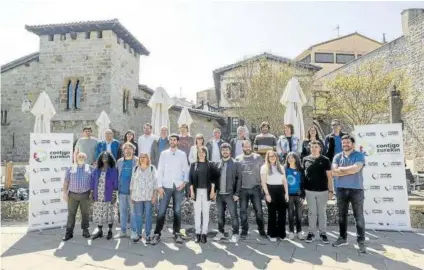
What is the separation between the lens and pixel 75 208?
6176mm

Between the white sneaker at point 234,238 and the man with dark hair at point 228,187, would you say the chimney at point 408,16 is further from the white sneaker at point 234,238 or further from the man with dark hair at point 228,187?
the white sneaker at point 234,238

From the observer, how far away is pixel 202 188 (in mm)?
5844

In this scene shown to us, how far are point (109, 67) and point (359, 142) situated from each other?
49.9 feet

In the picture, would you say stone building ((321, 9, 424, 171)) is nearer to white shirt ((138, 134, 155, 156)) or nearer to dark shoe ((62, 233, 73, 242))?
white shirt ((138, 134, 155, 156))

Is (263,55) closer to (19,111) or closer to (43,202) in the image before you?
(19,111)

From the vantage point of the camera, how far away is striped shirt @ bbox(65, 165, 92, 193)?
240 inches

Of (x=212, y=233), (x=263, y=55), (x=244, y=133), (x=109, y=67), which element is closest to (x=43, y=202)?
(x=212, y=233)

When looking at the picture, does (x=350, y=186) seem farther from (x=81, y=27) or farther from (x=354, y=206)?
(x=81, y=27)

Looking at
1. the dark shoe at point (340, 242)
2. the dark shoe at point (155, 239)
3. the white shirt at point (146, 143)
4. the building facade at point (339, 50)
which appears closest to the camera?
the dark shoe at point (340, 242)

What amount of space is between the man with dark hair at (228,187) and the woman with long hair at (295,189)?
961 millimetres

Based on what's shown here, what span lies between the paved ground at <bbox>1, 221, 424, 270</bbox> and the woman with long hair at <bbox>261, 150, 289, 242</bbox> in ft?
0.89

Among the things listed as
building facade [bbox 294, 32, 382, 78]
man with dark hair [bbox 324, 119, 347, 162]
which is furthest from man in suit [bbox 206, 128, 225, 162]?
building facade [bbox 294, 32, 382, 78]

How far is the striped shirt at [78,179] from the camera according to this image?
6105 mm

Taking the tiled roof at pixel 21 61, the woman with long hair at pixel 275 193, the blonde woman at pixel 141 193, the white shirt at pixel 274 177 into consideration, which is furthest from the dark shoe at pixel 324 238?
the tiled roof at pixel 21 61
